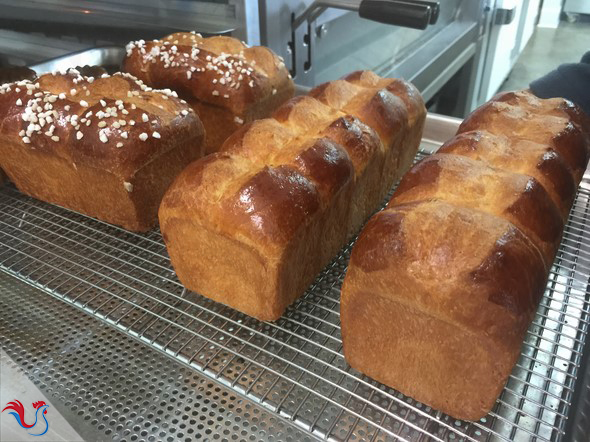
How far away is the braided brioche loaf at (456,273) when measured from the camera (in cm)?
111

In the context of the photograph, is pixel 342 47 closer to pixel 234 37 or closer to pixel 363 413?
pixel 234 37

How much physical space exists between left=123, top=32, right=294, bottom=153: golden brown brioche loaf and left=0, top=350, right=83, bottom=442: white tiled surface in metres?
1.28

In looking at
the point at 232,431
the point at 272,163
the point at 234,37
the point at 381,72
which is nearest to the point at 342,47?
the point at 381,72

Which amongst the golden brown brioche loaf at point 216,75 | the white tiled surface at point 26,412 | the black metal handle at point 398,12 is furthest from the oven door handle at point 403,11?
the white tiled surface at point 26,412

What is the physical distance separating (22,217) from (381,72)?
2613mm

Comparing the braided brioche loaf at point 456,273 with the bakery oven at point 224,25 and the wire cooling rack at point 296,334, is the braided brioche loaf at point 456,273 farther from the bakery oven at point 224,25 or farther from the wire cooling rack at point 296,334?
the bakery oven at point 224,25

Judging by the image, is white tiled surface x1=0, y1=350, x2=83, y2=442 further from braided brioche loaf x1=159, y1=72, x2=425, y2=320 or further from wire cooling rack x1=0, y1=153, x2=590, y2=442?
braided brioche loaf x1=159, y1=72, x2=425, y2=320

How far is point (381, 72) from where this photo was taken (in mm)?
3680

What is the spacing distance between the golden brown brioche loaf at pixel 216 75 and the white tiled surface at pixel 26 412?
1.28 meters

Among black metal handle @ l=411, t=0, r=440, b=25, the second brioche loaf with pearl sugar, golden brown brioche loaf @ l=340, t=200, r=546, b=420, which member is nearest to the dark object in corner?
black metal handle @ l=411, t=0, r=440, b=25

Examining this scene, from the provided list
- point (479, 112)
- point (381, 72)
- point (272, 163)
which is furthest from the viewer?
point (381, 72)

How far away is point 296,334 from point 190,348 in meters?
0.31

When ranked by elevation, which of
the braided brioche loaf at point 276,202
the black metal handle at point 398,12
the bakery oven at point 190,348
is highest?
the black metal handle at point 398,12

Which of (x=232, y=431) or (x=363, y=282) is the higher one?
(x=363, y=282)
